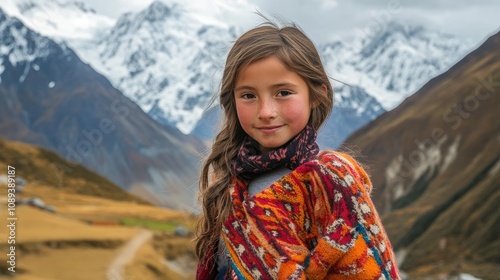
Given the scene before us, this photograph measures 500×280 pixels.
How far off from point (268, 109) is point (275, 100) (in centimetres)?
7

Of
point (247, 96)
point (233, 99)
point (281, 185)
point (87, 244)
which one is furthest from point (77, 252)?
point (281, 185)

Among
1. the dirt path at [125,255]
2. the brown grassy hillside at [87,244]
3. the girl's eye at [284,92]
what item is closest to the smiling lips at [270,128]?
the girl's eye at [284,92]

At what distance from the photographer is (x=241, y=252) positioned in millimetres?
2934

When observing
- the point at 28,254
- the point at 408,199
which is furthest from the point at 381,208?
the point at 28,254

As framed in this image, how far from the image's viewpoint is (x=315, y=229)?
2.87 m

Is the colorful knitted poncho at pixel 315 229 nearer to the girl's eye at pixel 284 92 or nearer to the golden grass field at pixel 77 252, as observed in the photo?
the girl's eye at pixel 284 92

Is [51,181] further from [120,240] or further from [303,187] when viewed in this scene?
[303,187]

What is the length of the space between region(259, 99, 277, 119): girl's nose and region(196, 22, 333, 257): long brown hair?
18 centimetres

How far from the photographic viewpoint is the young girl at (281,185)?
276 cm

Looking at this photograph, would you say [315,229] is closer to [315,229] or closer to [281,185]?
[315,229]

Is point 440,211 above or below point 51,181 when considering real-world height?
above

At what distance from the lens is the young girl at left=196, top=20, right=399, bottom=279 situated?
276 centimetres

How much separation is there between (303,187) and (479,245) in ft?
218

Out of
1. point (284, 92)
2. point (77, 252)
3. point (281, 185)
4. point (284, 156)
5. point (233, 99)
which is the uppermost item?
point (284, 92)
